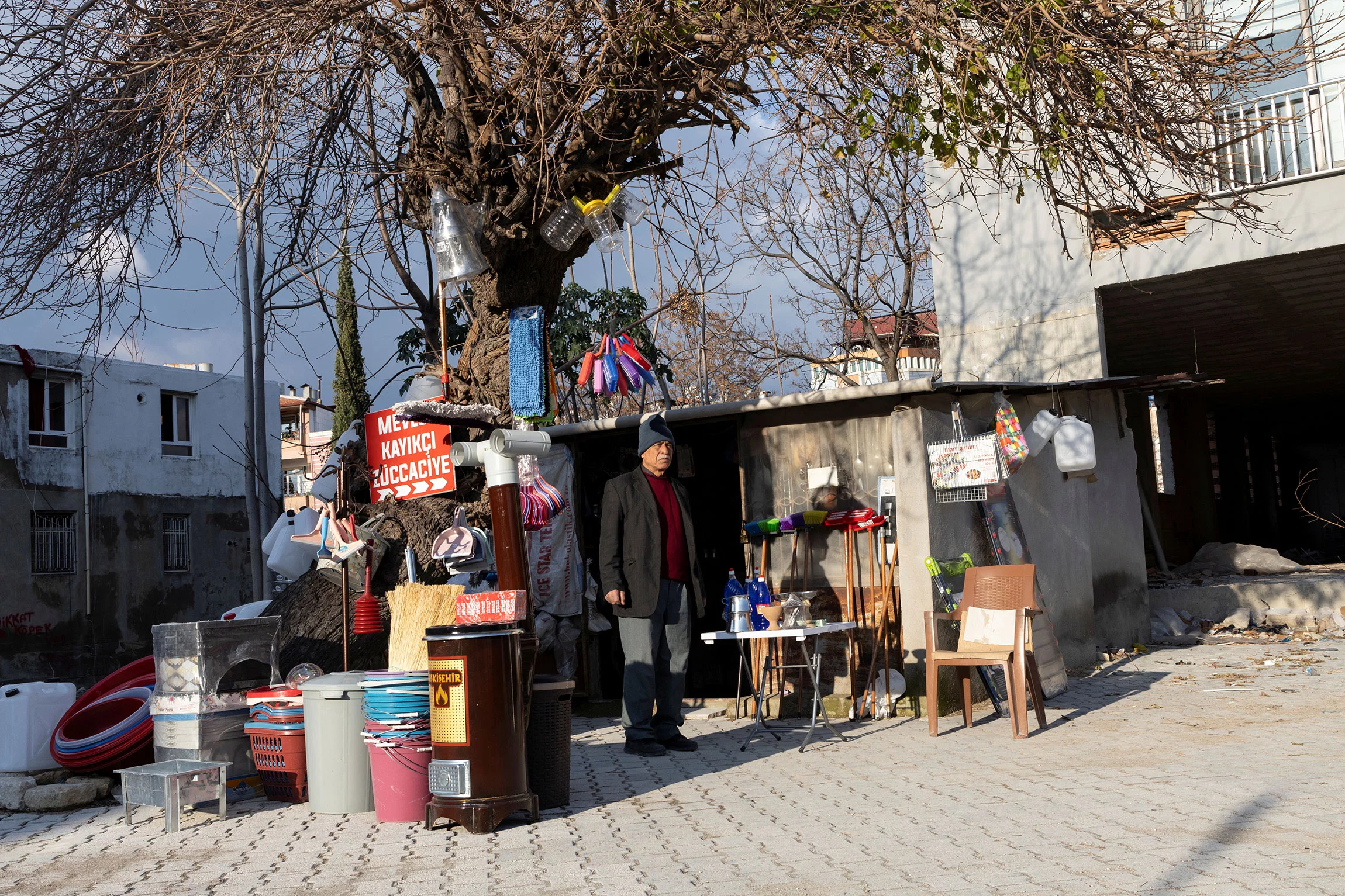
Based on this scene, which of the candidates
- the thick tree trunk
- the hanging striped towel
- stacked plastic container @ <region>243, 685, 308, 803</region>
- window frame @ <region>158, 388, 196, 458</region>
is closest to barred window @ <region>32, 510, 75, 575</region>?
window frame @ <region>158, 388, 196, 458</region>

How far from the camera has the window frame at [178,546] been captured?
2795cm

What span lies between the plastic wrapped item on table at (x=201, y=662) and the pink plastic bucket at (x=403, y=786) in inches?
48.9

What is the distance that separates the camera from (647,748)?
7.16 meters

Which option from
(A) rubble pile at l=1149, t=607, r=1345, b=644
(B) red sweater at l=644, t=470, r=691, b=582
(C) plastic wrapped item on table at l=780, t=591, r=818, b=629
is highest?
(B) red sweater at l=644, t=470, r=691, b=582

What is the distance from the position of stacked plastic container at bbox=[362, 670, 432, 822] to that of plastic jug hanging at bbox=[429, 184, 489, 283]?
10.4ft

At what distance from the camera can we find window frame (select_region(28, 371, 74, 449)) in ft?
83.1

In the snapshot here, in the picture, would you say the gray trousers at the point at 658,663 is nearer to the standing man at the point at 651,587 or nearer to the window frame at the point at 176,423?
the standing man at the point at 651,587

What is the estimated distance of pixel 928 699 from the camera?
24.2ft

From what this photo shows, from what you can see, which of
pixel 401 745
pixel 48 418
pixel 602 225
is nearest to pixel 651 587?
pixel 401 745

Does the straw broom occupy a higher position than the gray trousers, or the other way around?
the straw broom

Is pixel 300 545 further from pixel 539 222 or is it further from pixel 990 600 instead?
pixel 990 600

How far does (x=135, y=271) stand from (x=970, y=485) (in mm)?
6528

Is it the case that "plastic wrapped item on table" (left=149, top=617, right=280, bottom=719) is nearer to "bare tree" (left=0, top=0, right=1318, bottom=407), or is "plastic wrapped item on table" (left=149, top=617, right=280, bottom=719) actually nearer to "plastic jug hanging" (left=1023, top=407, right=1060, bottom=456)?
"bare tree" (left=0, top=0, right=1318, bottom=407)

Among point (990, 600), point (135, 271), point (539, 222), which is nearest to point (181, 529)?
point (135, 271)
